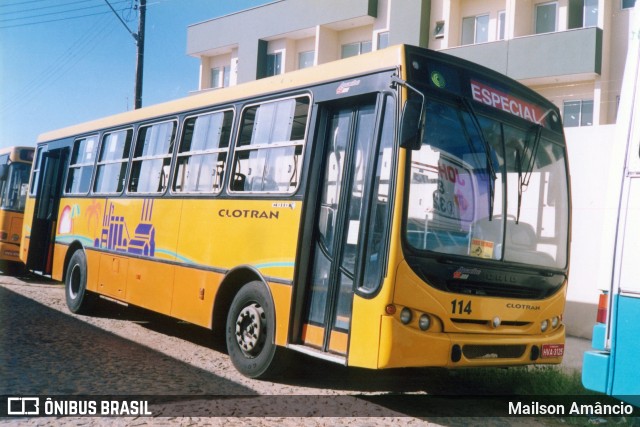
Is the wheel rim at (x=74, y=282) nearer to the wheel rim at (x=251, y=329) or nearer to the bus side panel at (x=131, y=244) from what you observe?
the bus side panel at (x=131, y=244)

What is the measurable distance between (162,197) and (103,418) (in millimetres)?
4059

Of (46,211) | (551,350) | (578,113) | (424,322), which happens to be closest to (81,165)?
(46,211)

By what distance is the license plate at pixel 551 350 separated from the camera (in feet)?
20.7

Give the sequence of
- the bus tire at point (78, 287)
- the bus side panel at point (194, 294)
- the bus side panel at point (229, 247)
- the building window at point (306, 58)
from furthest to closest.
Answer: the building window at point (306, 58)
the bus tire at point (78, 287)
the bus side panel at point (194, 294)
the bus side panel at point (229, 247)

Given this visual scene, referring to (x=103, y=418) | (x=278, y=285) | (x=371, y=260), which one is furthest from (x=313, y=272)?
(x=103, y=418)

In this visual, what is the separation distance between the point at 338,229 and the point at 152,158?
4.17 metres

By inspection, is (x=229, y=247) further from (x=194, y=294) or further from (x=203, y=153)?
(x=203, y=153)

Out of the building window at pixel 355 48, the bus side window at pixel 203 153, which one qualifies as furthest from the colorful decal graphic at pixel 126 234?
the building window at pixel 355 48

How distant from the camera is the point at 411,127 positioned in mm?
5363

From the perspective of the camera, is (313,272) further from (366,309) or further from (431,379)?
(431,379)

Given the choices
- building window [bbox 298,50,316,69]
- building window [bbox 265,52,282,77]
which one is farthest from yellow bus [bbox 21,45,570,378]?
building window [bbox 265,52,282,77]

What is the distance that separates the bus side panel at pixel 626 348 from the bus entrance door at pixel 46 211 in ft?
34.4

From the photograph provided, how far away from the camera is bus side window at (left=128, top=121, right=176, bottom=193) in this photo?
8992 millimetres

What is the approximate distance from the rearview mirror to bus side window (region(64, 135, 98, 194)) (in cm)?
742
